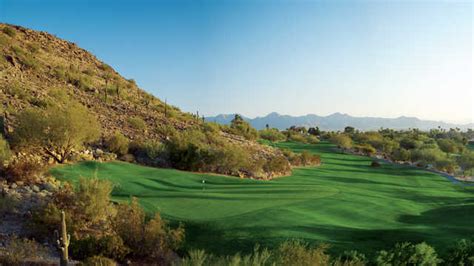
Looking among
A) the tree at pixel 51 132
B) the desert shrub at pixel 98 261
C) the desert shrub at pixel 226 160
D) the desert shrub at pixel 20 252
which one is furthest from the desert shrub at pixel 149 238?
the desert shrub at pixel 226 160

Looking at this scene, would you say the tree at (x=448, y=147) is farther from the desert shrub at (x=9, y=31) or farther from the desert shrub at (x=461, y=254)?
the desert shrub at (x=9, y=31)

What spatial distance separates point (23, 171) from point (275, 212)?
527 inches

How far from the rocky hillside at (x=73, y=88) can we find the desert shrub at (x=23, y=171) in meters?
8.84

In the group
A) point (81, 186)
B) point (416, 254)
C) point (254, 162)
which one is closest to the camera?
point (416, 254)

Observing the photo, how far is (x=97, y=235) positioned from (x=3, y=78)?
31.9 meters

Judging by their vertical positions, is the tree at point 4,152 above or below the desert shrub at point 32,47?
below

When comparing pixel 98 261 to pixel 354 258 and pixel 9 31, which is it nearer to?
pixel 354 258

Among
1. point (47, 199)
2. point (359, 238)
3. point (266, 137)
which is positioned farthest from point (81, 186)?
point (266, 137)

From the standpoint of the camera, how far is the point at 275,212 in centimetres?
1858

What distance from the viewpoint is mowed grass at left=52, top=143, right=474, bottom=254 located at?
15.6 meters

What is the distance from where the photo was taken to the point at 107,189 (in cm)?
1755

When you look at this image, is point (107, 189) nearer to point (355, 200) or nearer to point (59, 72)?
point (355, 200)

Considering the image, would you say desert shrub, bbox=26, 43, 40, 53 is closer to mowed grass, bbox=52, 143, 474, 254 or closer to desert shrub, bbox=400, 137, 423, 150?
mowed grass, bbox=52, 143, 474, 254

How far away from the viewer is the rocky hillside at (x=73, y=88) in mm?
38438
